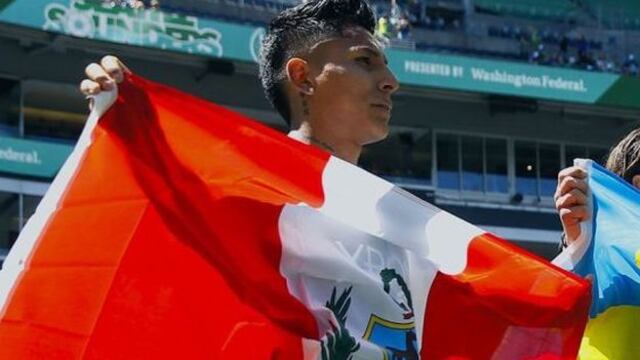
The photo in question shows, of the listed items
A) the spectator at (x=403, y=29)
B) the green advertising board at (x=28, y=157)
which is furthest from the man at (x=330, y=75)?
the spectator at (x=403, y=29)

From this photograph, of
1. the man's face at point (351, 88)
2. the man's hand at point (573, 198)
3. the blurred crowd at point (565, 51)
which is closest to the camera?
the man's face at point (351, 88)

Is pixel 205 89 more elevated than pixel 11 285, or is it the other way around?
pixel 205 89

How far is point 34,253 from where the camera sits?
2.01 metres

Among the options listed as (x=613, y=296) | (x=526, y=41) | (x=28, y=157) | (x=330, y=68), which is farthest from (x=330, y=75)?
(x=526, y=41)

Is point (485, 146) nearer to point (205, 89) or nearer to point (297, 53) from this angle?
point (205, 89)

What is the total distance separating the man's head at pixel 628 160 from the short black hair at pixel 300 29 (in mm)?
768

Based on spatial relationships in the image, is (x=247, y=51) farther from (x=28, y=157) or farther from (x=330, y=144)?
(x=330, y=144)

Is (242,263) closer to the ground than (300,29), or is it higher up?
closer to the ground

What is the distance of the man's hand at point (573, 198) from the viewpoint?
95.3 inches

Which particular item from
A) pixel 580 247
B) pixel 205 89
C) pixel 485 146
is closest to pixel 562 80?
pixel 485 146

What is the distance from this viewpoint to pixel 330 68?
2352 mm

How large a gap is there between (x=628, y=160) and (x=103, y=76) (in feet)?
4.56

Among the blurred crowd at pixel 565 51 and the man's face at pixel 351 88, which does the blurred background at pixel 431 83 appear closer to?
the blurred crowd at pixel 565 51

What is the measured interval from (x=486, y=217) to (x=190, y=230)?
1925cm
